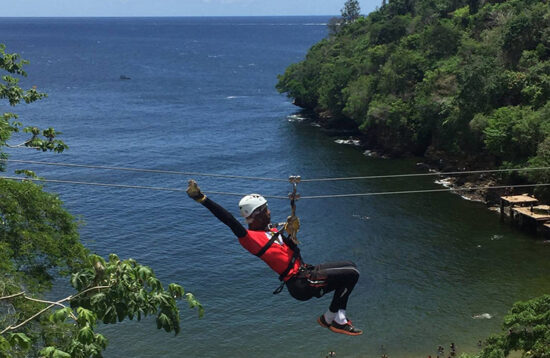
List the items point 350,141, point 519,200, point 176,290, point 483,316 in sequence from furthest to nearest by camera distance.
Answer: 1. point 350,141
2. point 519,200
3. point 483,316
4. point 176,290

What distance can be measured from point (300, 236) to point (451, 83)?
87.2ft

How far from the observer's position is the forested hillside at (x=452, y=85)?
51.2m

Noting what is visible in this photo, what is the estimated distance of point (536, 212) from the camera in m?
44.2

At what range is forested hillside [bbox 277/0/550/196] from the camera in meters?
51.2

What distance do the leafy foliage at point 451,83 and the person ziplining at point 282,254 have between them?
40265 millimetres

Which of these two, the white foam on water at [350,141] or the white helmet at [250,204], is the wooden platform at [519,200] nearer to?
the white foam on water at [350,141]

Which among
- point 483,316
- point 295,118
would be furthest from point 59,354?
point 295,118

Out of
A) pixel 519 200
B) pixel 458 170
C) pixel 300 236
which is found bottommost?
pixel 300 236

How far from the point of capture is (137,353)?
31.4 metres

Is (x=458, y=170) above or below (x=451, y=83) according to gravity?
below

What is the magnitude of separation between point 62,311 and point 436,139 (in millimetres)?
57205

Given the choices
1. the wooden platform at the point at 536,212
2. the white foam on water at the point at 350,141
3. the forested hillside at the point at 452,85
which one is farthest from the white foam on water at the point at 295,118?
the wooden platform at the point at 536,212

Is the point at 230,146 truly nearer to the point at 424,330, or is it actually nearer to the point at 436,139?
the point at 436,139

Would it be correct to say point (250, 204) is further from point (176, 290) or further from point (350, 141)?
Answer: point (350, 141)
